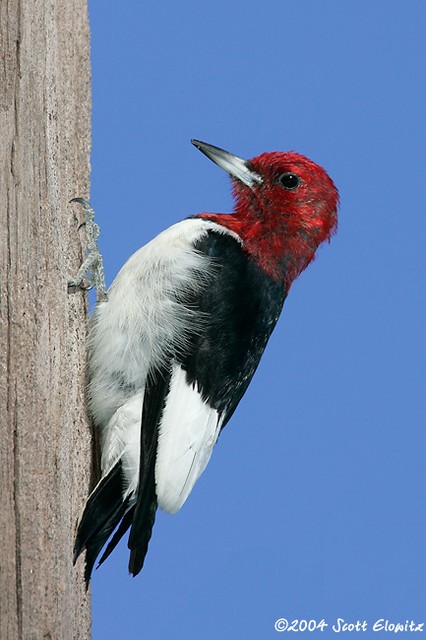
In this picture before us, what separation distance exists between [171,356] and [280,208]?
735 millimetres

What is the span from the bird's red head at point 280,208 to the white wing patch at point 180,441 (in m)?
0.54

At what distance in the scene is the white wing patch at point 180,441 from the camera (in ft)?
9.10

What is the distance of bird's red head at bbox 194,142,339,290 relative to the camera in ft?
10.5

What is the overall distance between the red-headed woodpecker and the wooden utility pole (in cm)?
9

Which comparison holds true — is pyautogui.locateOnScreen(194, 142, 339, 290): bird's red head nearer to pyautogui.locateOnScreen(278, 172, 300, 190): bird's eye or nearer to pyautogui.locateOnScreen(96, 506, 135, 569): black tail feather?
pyautogui.locateOnScreen(278, 172, 300, 190): bird's eye

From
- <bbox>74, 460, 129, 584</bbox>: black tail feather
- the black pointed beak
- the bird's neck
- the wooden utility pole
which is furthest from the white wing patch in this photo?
the black pointed beak

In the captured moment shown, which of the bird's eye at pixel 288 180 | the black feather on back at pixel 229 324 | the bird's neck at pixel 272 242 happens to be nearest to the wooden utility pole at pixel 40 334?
the black feather on back at pixel 229 324

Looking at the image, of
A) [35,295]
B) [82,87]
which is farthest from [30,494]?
[82,87]

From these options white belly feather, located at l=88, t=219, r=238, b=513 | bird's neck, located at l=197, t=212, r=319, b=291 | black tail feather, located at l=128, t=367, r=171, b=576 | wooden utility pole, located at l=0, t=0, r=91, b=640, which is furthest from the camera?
bird's neck, located at l=197, t=212, r=319, b=291

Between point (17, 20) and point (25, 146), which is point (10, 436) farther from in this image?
point (17, 20)

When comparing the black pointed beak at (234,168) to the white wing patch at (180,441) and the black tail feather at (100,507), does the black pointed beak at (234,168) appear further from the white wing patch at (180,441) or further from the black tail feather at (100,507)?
the black tail feather at (100,507)

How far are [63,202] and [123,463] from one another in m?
0.78

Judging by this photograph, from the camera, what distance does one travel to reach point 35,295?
8.61 feet

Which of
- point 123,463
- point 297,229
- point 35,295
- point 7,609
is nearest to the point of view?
point 7,609
